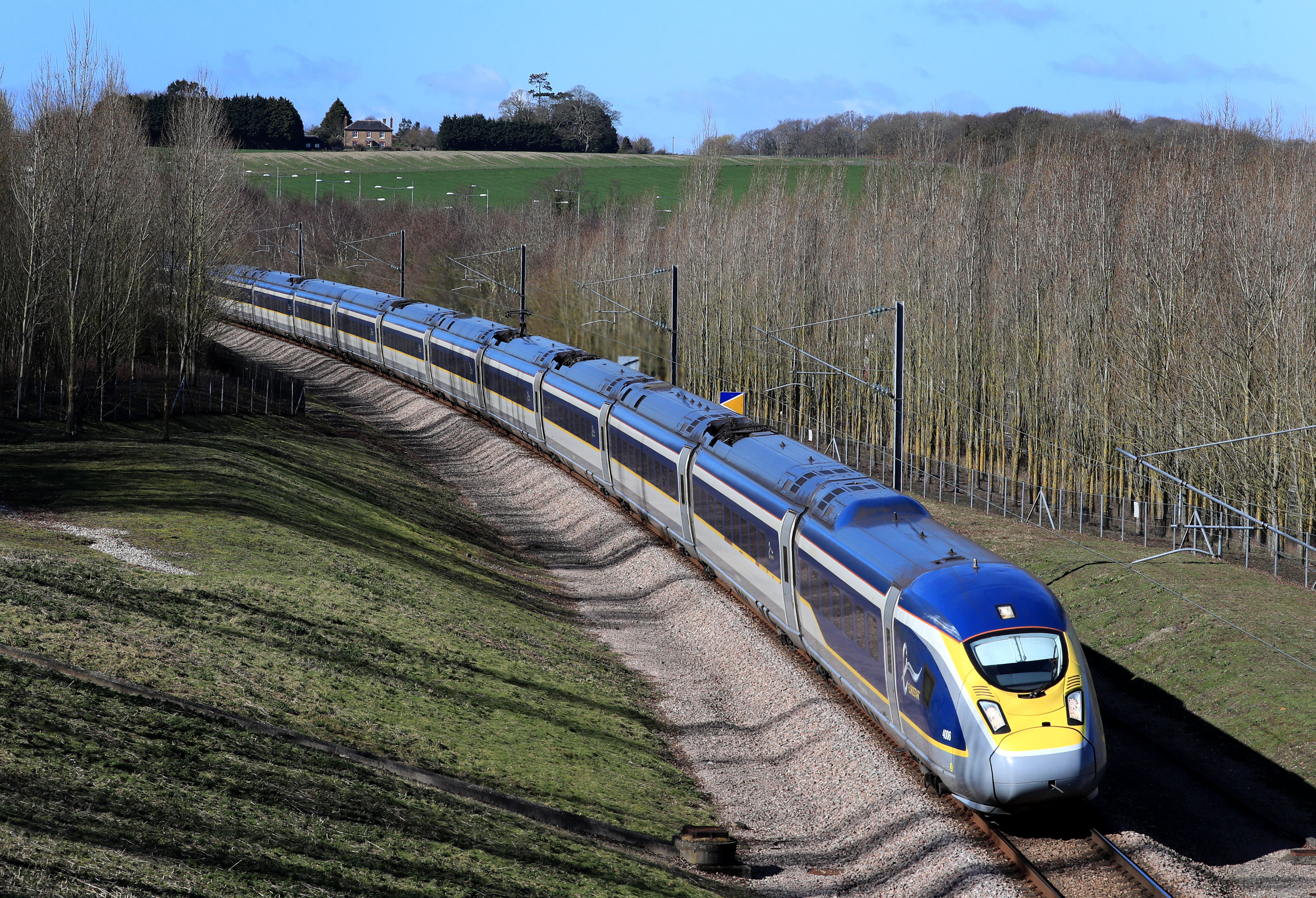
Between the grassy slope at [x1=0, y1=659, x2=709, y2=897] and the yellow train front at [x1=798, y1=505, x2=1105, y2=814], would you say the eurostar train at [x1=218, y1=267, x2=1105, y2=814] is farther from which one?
the grassy slope at [x1=0, y1=659, x2=709, y2=897]

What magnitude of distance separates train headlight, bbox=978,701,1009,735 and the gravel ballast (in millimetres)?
1477

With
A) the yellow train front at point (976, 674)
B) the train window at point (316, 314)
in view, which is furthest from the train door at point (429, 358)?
the yellow train front at point (976, 674)

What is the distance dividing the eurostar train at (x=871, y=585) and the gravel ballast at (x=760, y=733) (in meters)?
0.55

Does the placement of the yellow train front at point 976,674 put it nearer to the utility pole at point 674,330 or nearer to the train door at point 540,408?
the utility pole at point 674,330

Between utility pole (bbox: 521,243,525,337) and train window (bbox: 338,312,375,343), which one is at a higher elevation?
utility pole (bbox: 521,243,525,337)

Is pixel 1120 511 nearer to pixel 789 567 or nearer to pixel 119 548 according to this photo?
pixel 789 567

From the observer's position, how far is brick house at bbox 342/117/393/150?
195 m

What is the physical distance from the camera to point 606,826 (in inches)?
557

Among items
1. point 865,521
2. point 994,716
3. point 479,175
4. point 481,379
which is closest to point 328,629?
point 865,521

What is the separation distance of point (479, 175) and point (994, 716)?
438ft

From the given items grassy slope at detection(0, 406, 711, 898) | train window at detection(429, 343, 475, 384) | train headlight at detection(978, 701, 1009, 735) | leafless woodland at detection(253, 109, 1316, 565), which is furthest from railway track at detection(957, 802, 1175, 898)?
train window at detection(429, 343, 475, 384)

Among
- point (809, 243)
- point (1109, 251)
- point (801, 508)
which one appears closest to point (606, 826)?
point (801, 508)

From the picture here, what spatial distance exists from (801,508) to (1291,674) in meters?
9.07

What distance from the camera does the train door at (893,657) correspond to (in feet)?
49.9
